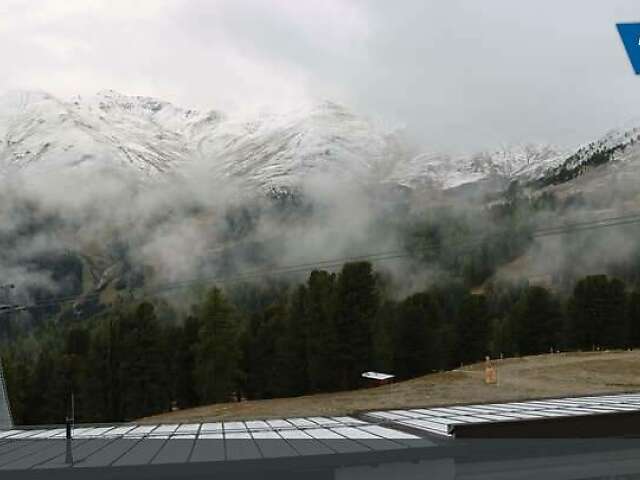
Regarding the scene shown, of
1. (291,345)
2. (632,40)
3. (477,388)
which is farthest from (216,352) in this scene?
(632,40)

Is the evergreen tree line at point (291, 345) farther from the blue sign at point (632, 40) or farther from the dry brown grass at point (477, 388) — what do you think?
the blue sign at point (632, 40)

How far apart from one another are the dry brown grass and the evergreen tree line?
1287 cm

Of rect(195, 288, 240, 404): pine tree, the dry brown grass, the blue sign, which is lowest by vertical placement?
the dry brown grass

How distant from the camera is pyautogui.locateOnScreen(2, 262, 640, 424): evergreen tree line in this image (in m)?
66.7

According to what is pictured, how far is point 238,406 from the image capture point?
48906 mm

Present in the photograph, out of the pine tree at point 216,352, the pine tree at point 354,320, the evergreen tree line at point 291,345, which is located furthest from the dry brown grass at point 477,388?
the pine tree at point 216,352

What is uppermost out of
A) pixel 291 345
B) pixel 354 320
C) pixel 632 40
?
pixel 632 40

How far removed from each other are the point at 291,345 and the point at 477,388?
28.0 meters

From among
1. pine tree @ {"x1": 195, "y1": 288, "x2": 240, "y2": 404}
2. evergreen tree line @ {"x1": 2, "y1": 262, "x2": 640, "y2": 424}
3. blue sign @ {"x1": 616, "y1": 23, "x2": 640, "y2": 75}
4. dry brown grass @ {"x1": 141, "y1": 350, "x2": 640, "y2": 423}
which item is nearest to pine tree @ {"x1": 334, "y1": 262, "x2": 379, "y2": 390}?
evergreen tree line @ {"x1": 2, "y1": 262, "x2": 640, "y2": 424}

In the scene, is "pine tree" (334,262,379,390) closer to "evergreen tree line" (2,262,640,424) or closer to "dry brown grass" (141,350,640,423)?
"evergreen tree line" (2,262,640,424)

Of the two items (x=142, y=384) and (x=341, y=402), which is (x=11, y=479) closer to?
(x=341, y=402)

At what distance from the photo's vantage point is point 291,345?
235 feet

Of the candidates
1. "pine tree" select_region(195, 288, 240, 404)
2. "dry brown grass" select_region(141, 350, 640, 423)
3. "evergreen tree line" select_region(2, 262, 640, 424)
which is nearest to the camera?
"dry brown grass" select_region(141, 350, 640, 423)

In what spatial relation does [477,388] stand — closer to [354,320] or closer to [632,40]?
[354,320]
